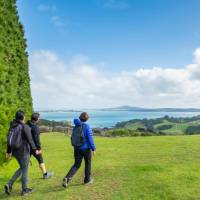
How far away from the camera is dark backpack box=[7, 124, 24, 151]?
9.87m

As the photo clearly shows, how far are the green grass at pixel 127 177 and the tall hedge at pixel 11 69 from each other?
97.7 inches

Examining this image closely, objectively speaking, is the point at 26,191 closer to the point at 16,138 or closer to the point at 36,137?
the point at 16,138

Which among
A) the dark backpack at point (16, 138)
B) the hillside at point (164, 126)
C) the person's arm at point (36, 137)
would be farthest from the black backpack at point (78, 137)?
the hillside at point (164, 126)

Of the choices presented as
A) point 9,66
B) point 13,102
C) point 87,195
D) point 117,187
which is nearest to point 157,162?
point 117,187

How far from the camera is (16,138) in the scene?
987cm

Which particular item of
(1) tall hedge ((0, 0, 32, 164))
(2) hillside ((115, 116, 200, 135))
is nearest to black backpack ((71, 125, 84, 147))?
(1) tall hedge ((0, 0, 32, 164))

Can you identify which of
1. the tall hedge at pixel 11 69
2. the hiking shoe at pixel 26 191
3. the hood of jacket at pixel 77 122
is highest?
the tall hedge at pixel 11 69

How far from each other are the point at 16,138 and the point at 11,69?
6.95 meters

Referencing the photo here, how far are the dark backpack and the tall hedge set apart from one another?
385 cm

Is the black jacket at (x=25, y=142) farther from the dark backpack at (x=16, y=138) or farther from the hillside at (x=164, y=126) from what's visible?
the hillside at (x=164, y=126)

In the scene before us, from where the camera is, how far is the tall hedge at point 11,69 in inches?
562

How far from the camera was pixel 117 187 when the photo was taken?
1080 cm

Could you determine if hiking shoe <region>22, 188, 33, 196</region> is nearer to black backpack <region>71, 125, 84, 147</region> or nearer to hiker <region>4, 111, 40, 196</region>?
hiker <region>4, 111, 40, 196</region>

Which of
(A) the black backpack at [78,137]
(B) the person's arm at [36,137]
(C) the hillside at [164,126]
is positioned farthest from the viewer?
→ (C) the hillside at [164,126]
